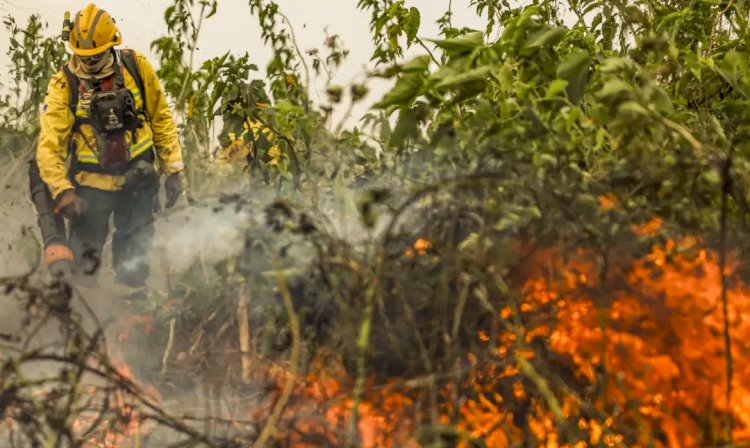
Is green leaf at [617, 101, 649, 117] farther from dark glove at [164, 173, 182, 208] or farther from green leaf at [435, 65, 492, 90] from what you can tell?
dark glove at [164, 173, 182, 208]

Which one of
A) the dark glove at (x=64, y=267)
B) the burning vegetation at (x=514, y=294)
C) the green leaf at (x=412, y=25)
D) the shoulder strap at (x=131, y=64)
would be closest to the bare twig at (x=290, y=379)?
the burning vegetation at (x=514, y=294)

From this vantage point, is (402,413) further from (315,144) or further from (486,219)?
(315,144)

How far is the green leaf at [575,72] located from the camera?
2041mm

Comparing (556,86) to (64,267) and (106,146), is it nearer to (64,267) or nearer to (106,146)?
(106,146)

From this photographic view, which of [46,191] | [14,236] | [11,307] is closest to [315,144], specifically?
[46,191]

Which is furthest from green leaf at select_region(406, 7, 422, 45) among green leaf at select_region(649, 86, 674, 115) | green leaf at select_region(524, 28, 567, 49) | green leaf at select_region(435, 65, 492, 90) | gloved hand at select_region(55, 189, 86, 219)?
gloved hand at select_region(55, 189, 86, 219)

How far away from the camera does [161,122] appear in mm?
4387

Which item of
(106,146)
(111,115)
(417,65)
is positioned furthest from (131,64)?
(417,65)

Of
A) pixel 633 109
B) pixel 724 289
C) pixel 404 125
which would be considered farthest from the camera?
pixel 404 125

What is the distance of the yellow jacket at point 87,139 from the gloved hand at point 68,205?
27 mm

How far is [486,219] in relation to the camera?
1942 millimetres

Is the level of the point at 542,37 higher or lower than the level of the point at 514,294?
higher

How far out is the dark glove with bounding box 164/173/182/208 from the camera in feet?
14.2

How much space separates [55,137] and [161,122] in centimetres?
49
